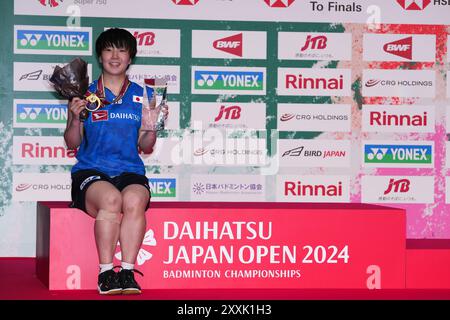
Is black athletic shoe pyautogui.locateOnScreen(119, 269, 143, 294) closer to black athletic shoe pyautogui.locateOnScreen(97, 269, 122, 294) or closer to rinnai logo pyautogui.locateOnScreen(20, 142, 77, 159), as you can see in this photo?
black athletic shoe pyautogui.locateOnScreen(97, 269, 122, 294)

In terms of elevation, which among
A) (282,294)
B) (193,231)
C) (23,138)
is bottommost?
(282,294)

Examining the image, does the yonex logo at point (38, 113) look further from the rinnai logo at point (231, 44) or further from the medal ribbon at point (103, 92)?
the medal ribbon at point (103, 92)

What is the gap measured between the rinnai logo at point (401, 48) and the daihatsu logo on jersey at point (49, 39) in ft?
7.31

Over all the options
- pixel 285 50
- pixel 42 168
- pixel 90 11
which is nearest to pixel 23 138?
pixel 42 168

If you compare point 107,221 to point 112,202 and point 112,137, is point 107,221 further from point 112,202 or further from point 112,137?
point 112,137

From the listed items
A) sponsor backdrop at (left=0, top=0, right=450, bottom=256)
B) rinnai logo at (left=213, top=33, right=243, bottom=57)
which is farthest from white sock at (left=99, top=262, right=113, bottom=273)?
rinnai logo at (left=213, top=33, right=243, bottom=57)

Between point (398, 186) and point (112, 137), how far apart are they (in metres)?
2.69

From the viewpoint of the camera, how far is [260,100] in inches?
229

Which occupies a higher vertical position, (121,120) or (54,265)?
(121,120)

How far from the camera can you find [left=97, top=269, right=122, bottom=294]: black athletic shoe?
3693 mm

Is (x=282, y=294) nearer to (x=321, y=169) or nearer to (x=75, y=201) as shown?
(x=75, y=201)

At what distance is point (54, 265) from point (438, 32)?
3.51 meters

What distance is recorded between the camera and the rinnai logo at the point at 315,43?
582 cm
